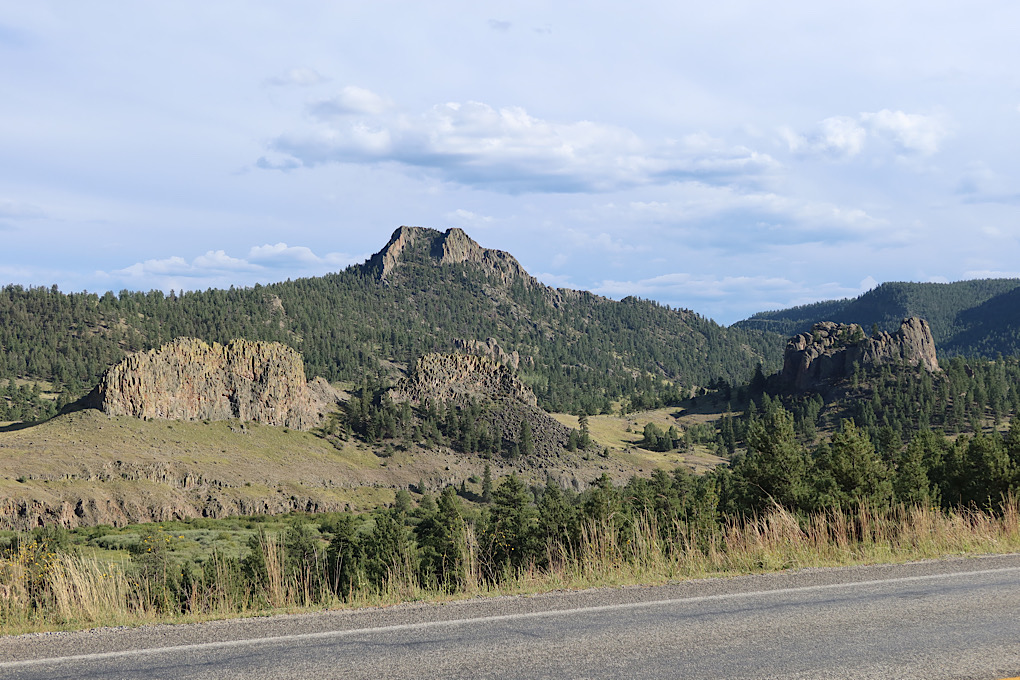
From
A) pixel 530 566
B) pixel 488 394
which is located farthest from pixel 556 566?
pixel 488 394

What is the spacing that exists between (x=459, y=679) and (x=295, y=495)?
4574 inches

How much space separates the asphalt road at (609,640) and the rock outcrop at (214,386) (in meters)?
130

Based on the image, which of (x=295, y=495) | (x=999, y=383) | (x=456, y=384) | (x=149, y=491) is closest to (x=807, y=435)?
(x=999, y=383)

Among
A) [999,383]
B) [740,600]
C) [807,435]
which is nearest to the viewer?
[740,600]

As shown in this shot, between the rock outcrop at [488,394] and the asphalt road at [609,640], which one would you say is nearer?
the asphalt road at [609,640]

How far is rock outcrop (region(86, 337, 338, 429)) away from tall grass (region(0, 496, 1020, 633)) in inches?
4961

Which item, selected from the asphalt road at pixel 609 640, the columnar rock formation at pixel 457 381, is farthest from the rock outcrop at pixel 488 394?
the asphalt road at pixel 609 640

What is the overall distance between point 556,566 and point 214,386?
143 meters

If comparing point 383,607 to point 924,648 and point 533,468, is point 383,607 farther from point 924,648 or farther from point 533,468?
point 533,468

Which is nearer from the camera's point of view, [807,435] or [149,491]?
[149,491]

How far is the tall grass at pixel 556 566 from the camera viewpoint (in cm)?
1070

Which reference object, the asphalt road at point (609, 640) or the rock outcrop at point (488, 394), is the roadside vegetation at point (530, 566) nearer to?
the asphalt road at point (609, 640)

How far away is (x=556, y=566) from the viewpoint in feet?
41.0

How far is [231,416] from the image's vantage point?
143 meters
